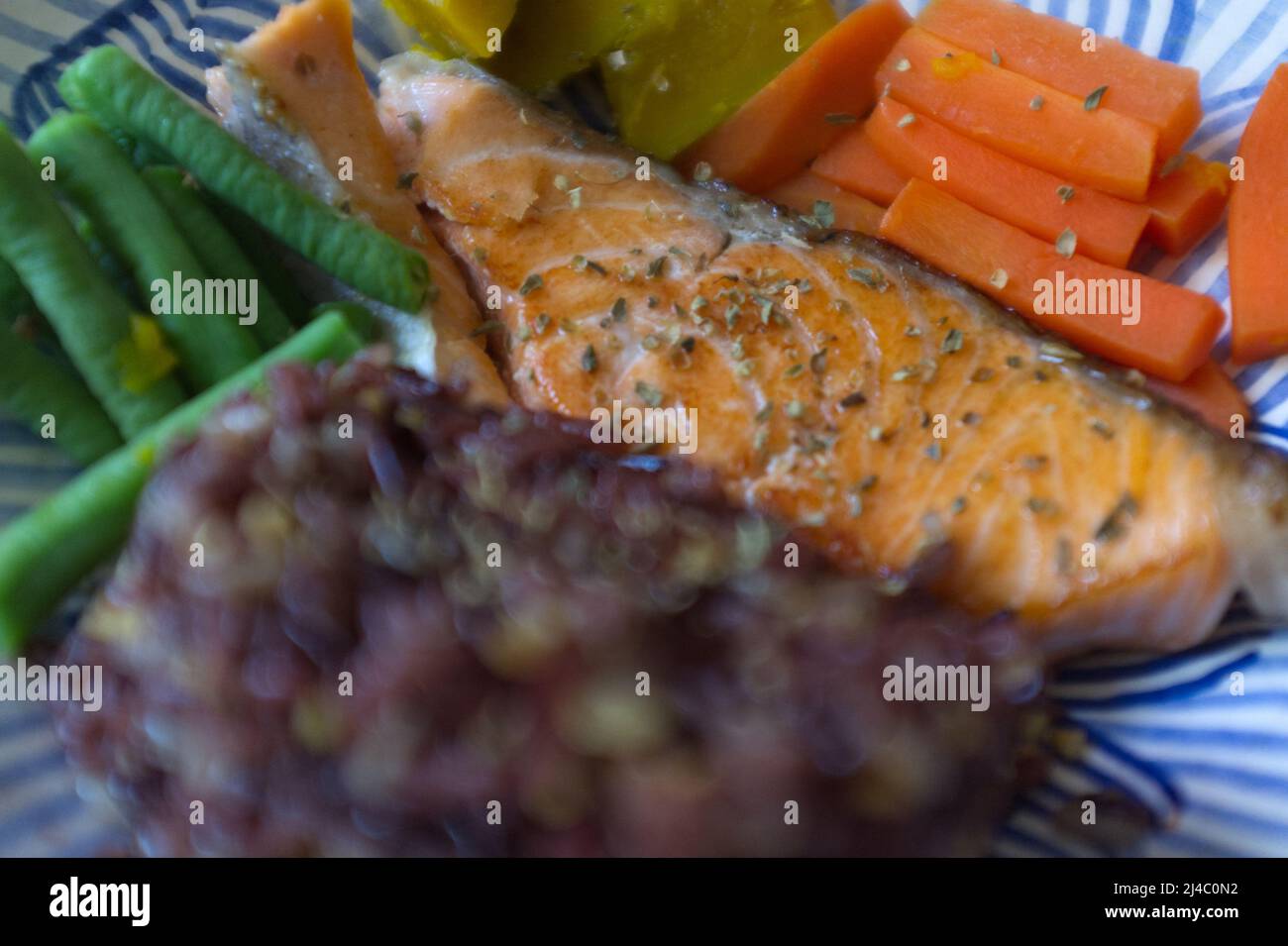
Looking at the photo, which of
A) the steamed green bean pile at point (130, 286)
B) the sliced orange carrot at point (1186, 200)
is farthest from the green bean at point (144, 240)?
the sliced orange carrot at point (1186, 200)

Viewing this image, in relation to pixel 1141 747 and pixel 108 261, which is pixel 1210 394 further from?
pixel 108 261

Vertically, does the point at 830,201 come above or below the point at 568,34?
below

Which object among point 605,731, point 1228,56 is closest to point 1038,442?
point 605,731

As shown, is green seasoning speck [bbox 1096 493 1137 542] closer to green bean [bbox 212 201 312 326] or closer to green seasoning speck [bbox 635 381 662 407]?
green seasoning speck [bbox 635 381 662 407]

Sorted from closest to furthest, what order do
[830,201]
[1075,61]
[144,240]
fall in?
[144,240] → [1075,61] → [830,201]

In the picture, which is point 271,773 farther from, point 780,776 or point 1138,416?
point 1138,416

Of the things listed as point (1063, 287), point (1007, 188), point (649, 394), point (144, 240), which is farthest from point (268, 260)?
point (1063, 287)

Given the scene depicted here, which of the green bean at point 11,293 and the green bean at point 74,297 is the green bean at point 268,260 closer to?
the green bean at point 74,297
